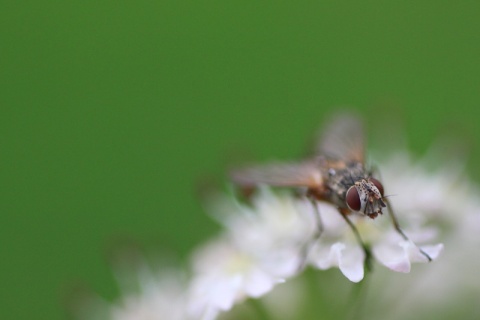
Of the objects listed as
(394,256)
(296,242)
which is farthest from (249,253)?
(394,256)

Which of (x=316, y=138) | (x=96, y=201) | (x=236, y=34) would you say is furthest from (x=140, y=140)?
(x=316, y=138)

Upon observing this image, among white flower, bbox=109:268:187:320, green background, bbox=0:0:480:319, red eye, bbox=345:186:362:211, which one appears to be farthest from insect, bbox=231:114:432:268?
green background, bbox=0:0:480:319

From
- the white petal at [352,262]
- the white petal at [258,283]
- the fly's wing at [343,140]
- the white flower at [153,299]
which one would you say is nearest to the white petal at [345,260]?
the white petal at [352,262]

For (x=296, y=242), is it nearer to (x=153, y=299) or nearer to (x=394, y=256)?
(x=394, y=256)

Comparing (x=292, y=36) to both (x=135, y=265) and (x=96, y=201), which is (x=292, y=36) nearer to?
(x=96, y=201)

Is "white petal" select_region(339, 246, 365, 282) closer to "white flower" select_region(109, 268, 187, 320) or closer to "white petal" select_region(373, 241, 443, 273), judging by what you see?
"white petal" select_region(373, 241, 443, 273)

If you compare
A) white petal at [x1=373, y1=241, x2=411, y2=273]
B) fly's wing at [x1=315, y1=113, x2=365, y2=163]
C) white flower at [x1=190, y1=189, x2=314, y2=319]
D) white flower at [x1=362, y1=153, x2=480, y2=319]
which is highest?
fly's wing at [x1=315, y1=113, x2=365, y2=163]
